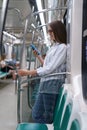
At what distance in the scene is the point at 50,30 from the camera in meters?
2.40

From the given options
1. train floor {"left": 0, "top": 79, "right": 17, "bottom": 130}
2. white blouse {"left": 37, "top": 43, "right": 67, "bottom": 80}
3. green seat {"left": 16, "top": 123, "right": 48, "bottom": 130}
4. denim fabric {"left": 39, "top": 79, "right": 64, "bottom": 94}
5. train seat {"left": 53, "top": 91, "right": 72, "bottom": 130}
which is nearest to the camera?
train seat {"left": 53, "top": 91, "right": 72, "bottom": 130}

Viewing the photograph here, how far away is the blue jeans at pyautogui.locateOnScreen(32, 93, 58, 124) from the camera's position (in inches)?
98.6

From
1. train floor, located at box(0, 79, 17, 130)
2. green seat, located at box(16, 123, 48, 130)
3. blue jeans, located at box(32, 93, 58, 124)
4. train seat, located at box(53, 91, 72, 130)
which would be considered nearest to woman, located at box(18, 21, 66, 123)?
blue jeans, located at box(32, 93, 58, 124)

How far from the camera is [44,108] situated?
2572 millimetres

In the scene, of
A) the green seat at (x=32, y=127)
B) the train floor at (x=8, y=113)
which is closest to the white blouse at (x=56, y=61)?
the green seat at (x=32, y=127)

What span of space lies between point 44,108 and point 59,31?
0.85 m

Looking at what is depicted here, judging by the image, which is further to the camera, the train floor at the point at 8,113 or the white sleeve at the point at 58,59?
the train floor at the point at 8,113

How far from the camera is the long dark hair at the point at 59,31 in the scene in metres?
2.38

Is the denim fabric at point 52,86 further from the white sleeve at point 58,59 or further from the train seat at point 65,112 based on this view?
the train seat at point 65,112

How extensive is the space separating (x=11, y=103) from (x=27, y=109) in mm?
1940

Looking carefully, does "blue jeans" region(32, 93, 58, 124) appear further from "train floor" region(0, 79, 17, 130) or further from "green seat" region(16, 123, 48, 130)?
"train floor" region(0, 79, 17, 130)

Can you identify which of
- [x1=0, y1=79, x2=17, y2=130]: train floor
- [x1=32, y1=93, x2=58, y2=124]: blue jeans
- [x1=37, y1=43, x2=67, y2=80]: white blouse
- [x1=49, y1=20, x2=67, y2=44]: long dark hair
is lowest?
[x1=0, y1=79, x2=17, y2=130]: train floor

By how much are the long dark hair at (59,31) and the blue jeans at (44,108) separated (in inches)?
23.3

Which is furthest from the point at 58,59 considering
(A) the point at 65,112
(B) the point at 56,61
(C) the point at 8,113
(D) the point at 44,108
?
(C) the point at 8,113
